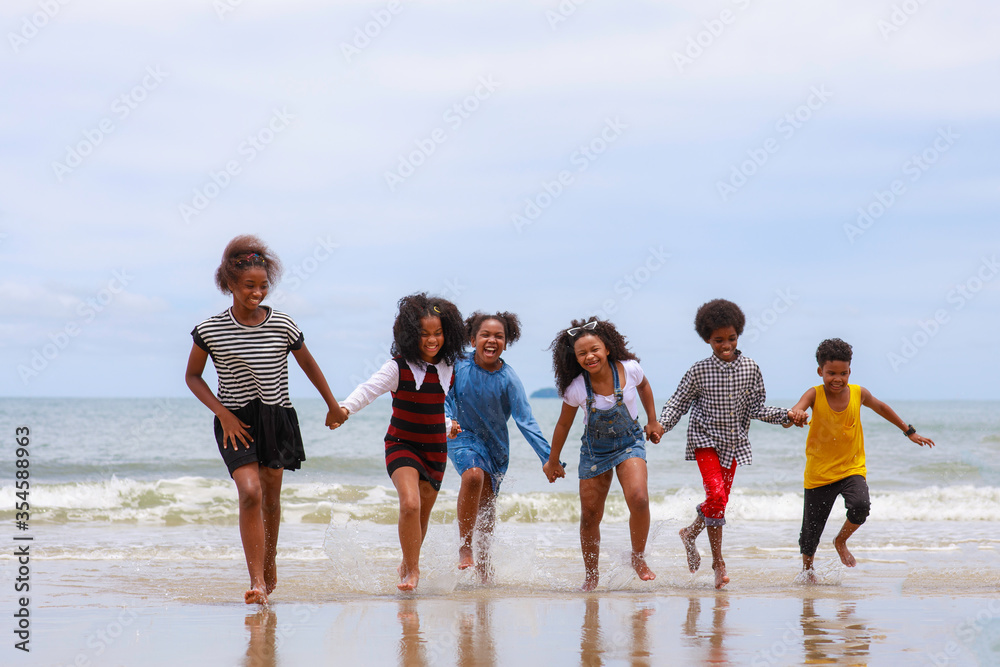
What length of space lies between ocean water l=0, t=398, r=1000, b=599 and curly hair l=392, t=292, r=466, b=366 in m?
1.48

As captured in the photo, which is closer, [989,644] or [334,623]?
[989,644]

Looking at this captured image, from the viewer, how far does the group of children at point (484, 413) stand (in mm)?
4930

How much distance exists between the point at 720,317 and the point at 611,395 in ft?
3.18

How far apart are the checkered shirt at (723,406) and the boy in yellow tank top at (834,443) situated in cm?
33

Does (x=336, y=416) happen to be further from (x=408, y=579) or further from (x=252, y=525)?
(x=408, y=579)

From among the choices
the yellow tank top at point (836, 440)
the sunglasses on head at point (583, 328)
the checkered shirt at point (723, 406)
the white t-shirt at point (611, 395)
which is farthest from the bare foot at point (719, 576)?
the sunglasses on head at point (583, 328)

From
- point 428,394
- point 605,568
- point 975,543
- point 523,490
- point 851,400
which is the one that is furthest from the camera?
point 523,490

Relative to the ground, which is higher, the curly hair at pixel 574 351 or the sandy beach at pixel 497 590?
the curly hair at pixel 574 351

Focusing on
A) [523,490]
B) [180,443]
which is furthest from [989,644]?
[180,443]

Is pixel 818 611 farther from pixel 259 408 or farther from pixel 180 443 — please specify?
pixel 180 443

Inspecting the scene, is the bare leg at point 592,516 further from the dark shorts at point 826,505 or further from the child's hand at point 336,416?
the child's hand at point 336,416

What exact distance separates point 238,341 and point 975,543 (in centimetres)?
769

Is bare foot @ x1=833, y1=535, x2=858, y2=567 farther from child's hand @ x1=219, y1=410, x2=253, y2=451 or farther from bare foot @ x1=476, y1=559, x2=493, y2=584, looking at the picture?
child's hand @ x1=219, y1=410, x2=253, y2=451

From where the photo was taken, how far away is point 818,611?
5.12 metres
